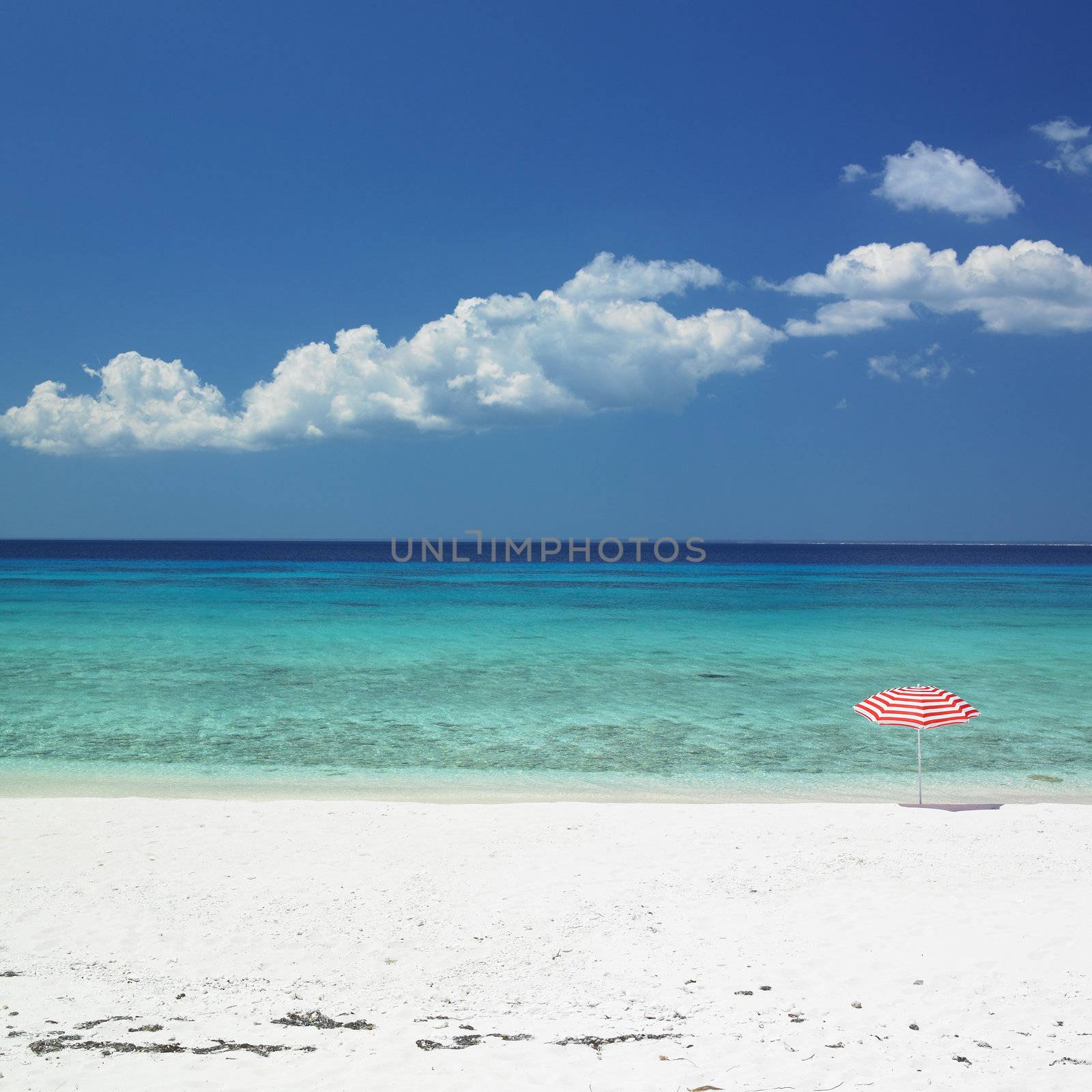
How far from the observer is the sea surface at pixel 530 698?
12.3 metres

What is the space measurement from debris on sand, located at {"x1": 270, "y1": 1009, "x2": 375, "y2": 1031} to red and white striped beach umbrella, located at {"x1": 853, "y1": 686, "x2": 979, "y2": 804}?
6495 mm

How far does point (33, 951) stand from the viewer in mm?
6152

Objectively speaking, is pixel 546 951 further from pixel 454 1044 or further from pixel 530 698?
pixel 530 698

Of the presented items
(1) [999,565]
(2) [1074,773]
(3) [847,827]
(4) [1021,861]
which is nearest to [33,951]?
(3) [847,827]

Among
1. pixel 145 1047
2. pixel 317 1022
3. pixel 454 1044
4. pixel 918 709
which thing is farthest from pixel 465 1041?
pixel 918 709

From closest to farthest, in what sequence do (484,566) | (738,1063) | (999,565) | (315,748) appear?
(738,1063) → (315,748) → (484,566) → (999,565)

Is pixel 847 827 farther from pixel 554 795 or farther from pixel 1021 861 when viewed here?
pixel 554 795

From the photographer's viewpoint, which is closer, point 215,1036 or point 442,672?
point 215,1036

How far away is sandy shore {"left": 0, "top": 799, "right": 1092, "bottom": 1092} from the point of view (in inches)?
182

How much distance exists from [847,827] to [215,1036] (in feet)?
21.7

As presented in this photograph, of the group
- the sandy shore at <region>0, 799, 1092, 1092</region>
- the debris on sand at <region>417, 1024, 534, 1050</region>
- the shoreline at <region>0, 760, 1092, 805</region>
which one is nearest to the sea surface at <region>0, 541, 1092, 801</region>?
the shoreline at <region>0, 760, 1092, 805</region>

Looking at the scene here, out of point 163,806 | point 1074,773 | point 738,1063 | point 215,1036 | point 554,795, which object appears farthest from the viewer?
point 1074,773

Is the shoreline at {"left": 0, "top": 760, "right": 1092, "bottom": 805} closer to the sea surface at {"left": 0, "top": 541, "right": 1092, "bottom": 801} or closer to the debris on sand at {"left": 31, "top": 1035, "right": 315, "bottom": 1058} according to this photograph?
the sea surface at {"left": 0, "top": 541, "right": 1092, "bottom": 801}

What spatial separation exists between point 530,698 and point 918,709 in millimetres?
9959
